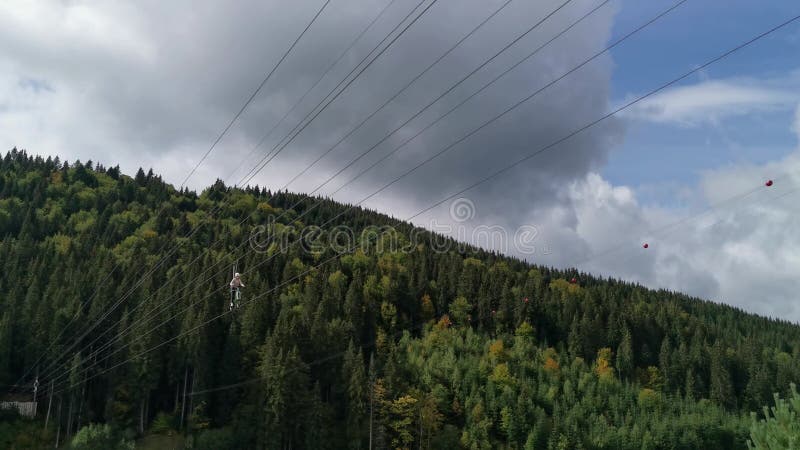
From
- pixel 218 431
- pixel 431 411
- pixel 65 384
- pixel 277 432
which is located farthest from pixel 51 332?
pixel 431 411

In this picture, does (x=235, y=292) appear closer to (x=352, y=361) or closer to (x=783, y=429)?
(x=783, y=429)

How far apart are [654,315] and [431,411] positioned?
10329 cm

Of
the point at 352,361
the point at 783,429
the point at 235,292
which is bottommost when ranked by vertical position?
the point at 783,429

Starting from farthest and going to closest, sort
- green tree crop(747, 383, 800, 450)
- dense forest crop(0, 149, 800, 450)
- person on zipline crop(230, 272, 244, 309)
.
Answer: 1. dense forest crop(0, 149, 800, 450)
2. person on zipline crop(230, 272, 244, 309)
3. green tree crop(747, 383, 800, 450)

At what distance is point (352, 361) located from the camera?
11038cm

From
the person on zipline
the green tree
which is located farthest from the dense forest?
the green tree

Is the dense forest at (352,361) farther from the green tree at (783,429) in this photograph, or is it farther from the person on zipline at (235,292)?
the green tree at (783,429)

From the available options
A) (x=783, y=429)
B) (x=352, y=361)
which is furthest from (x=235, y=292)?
(x=352, y=361)

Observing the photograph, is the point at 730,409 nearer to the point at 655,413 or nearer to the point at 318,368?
the point at 655,413

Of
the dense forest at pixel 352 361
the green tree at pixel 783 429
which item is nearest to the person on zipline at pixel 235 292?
the dense forest at pixel 352 361

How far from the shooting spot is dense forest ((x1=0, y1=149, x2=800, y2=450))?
98.4 metres

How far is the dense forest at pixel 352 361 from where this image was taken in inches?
3875

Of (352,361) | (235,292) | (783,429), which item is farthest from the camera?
(352,361)

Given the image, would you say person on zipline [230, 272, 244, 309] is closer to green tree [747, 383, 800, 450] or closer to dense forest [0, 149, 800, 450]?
dense forest [0, 149, 800, 450]
